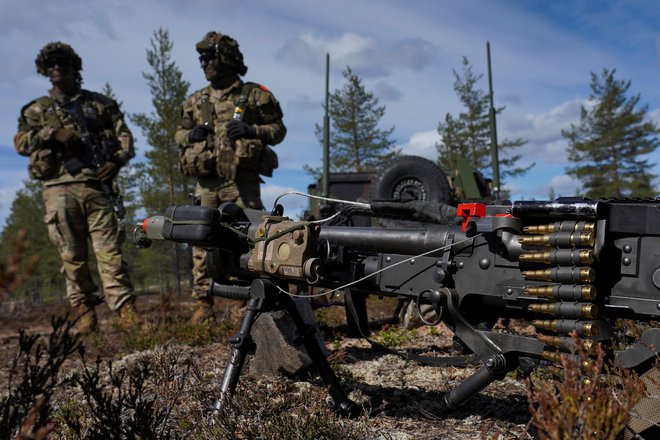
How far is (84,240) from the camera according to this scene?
25.6ft

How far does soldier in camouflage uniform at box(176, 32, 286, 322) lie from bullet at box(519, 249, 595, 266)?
16.1ft

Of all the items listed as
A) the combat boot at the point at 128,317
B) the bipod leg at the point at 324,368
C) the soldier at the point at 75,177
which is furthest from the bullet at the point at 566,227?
the soldier at the point at 75,177

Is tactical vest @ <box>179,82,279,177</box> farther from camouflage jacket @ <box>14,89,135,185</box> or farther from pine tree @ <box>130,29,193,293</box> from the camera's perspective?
pine tree @ <box>130,29,193,293</box>

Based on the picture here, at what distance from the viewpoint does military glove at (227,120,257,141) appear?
709 centimetres

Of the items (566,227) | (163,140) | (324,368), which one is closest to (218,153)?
(324,368)

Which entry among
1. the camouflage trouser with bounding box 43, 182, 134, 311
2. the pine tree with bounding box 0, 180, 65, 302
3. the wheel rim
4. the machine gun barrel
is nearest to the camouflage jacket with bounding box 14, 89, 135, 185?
the camouflage trouser with bounding box 43, 182, 134, 311

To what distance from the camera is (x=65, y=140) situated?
7473mm

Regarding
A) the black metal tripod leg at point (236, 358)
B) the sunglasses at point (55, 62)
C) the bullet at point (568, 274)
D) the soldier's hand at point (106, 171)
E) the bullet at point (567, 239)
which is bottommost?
the black metal tripod leg at point (236, 358)

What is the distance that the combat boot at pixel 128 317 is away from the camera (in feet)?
23.7

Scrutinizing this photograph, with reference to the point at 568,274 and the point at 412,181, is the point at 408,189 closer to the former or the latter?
the point at 412,181

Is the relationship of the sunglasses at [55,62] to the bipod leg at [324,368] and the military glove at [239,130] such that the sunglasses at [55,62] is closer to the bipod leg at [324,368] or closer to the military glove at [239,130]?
the military glove at [239,130]

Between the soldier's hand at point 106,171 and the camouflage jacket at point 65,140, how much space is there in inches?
2.6

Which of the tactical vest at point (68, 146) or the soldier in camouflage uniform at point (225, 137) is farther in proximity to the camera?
the tactical vest at point (68, 146)

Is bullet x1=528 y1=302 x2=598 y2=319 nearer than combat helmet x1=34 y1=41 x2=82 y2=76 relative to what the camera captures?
Yes
